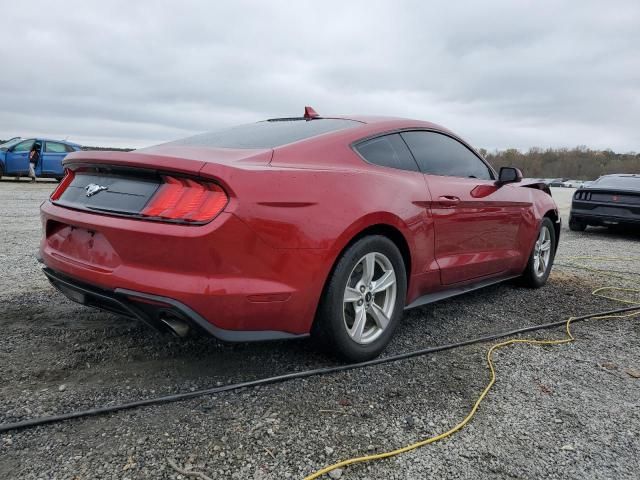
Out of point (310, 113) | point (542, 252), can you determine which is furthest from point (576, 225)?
point (310, 113)

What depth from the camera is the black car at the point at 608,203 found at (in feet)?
30.9

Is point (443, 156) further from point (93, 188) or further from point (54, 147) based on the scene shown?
point (54, 147)

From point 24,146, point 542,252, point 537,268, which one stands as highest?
point 24,146

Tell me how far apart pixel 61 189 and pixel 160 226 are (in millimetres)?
1028

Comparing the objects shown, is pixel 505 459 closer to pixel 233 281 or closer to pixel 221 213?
pixel 233 281

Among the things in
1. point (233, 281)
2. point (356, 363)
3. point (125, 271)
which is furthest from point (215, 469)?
point (356, 363)

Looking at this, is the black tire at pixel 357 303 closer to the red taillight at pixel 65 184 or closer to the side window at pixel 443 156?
the side window at pixel 443 156

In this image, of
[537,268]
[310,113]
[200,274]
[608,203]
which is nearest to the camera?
[200,274]

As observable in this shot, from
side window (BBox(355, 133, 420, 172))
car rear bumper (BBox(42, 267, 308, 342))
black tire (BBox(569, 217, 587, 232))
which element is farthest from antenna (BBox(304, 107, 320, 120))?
black tire (BBox(569, 217, 587, 232))

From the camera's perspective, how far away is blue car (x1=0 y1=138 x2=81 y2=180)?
694 inches

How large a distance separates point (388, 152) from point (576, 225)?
8.69 m

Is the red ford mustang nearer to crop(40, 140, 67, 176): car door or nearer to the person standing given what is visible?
the person standing

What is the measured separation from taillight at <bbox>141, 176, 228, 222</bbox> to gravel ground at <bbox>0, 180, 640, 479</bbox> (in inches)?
33.5

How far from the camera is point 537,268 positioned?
494 cm
